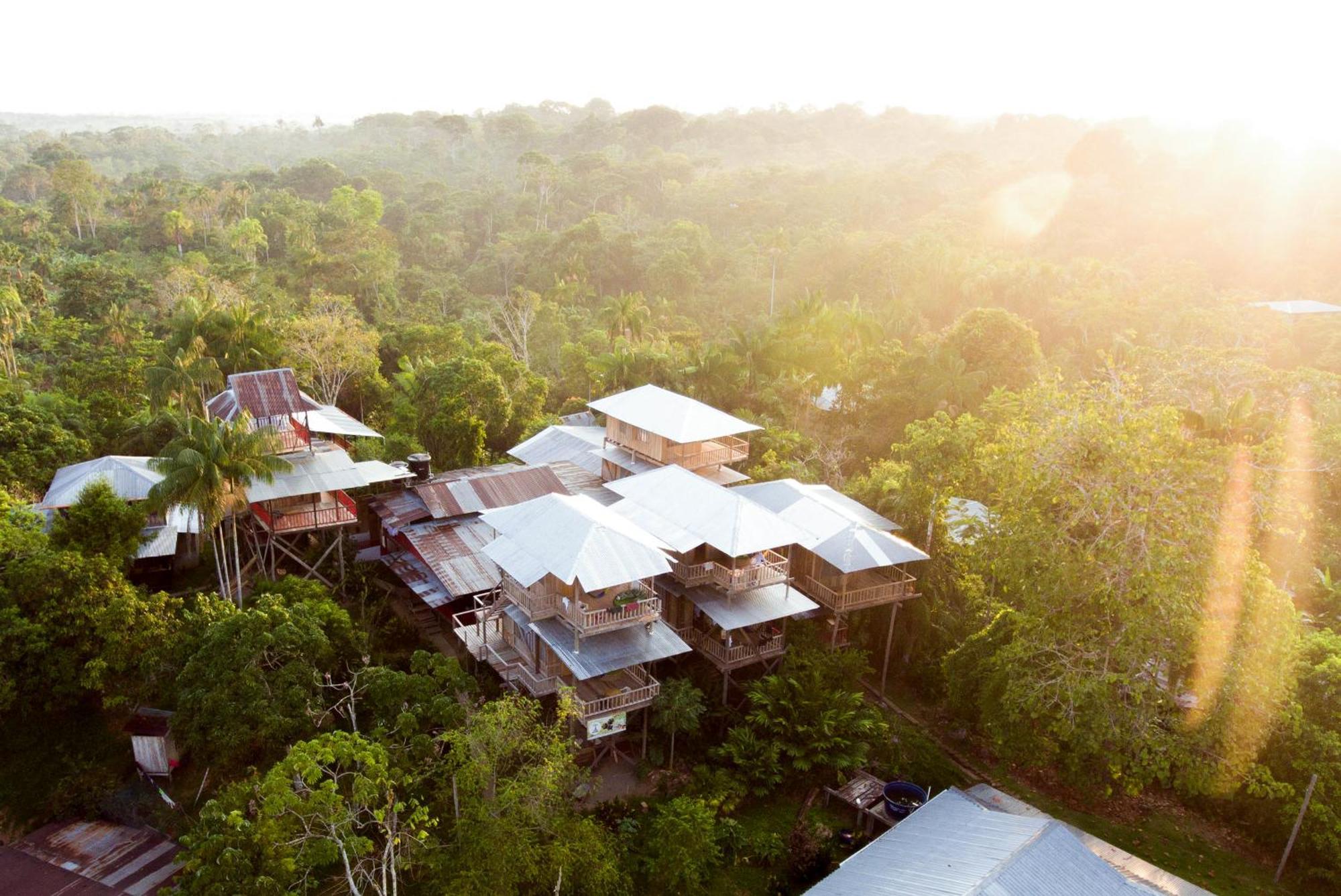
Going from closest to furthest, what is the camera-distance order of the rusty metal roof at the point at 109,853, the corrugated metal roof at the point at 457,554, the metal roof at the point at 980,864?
the metal roof at the point at 980,864 < the rusty metal roof at the point at 109,853 < the corrugated metal roof at the point at 457,554

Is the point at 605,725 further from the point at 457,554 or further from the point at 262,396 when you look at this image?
the point at 262,396

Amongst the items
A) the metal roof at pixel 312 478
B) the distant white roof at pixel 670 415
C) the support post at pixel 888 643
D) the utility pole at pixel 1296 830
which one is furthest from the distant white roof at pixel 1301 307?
the metal roof at pixel 312 478

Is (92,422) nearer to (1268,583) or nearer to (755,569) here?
(755,569)

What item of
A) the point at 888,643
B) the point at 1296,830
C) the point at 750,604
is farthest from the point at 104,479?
the point at 1296,830

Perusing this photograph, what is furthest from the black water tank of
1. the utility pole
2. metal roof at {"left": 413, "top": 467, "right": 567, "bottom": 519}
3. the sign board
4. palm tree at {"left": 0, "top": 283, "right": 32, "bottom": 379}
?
the utility pole

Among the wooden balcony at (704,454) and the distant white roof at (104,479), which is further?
the wooden balcony at (704,454)

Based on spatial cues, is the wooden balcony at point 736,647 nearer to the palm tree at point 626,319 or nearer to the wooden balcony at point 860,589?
the wooden balcony at point 860,589

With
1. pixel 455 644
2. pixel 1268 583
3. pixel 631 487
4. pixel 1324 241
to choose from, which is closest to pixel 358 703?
pixel 455 644

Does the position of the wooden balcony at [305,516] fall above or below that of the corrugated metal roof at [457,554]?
above
